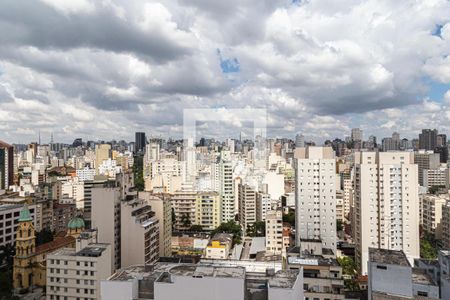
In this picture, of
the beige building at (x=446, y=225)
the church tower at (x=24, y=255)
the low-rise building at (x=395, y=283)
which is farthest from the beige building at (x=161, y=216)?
the beige building at (x=446, y=225)

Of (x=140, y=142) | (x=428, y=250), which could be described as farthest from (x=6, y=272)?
(x=140, y=142)

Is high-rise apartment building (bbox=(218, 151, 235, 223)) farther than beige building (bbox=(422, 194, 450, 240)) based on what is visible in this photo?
Yes

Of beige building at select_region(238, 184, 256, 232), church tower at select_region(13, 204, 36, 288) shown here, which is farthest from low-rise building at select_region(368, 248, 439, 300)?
beige building at select_region(238, 184, 256, 232)

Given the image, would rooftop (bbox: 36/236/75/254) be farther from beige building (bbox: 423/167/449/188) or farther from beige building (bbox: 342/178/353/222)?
beige building (bbox: 423/167/449/188)

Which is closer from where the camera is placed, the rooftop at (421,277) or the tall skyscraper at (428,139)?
the rooftop at (421,277)

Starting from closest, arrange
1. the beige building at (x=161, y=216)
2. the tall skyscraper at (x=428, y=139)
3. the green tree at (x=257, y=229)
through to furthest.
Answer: the beige building at (x=161, y=216)
the green tree at (x=257, y=229)
the tall skyscraper at (x=428, y=139)

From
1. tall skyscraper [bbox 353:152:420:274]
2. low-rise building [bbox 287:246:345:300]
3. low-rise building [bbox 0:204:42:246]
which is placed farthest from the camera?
low-rise building [bbox 0:204:42:246]

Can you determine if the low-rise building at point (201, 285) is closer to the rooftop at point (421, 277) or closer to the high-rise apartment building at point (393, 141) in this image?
the rooftop at point (421, 277)
